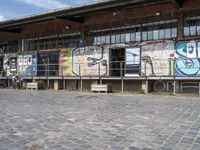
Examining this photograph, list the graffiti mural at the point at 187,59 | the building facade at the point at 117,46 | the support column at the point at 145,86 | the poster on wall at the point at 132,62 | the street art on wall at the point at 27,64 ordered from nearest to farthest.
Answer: the graffiti mural at the point at 187,59 → the building facade at the point at 117,46 → the support column at the point at 145,86 → the poster on wall at the point at 132,62 → the street art on wall at the point at 27,64

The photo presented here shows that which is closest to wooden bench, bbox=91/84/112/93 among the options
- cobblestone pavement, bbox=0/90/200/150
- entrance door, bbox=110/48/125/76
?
entrance door, bbox=110/48/125/76

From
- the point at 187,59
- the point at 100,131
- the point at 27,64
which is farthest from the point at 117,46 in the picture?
the point at 100,131

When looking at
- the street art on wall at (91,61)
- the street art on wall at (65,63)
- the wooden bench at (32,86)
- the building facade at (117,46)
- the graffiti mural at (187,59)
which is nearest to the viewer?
the graffiti mural at (187,59)

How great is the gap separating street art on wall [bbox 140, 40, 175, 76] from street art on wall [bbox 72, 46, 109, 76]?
2.90 meters

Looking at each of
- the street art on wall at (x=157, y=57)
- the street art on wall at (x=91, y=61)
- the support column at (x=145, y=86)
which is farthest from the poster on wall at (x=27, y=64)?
the support column at (x=145, y=86)

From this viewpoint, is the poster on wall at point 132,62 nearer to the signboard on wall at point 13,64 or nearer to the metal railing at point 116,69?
the metal railing at point 116,69

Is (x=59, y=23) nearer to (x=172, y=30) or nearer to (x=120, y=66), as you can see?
(x=120, y=66)

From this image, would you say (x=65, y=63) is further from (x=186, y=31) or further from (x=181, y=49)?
(x=186, y=31)

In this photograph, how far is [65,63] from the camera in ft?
75.4

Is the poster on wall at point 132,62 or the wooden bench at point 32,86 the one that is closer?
the poster on wall at point 132,62

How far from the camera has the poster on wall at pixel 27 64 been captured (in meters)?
25.2

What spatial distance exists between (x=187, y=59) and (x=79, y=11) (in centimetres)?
816

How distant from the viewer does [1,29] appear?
91.2ft

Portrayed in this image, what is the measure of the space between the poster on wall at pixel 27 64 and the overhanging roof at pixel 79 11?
112 inches
